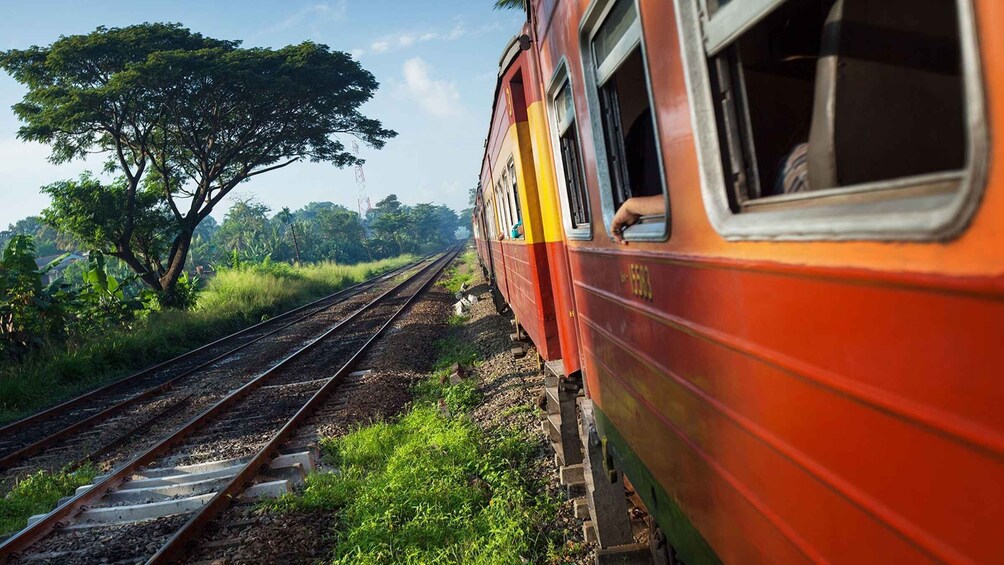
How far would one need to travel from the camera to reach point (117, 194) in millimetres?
20484

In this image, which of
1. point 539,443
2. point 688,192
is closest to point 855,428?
Result: point 688,192

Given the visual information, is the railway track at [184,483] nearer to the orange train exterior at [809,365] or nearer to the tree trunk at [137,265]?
the orange train exterior at [809,365]

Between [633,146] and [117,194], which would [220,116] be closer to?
[117,194]

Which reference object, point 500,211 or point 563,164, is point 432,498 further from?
point 500,211

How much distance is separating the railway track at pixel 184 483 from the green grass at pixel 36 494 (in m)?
0.41

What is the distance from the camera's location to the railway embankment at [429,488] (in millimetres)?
4773

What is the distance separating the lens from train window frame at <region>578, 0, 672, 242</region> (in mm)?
2055

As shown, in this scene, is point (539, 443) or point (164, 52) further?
point (164, 52)

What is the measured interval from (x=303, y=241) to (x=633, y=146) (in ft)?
213

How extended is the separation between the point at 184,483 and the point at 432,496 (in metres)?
2.82

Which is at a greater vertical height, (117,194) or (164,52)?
(164,52)

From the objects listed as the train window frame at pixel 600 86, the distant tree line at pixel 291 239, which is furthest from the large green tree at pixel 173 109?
the distant tree line at pixel 291 239

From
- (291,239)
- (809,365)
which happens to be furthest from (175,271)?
(291,239)

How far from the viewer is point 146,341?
1627cm
